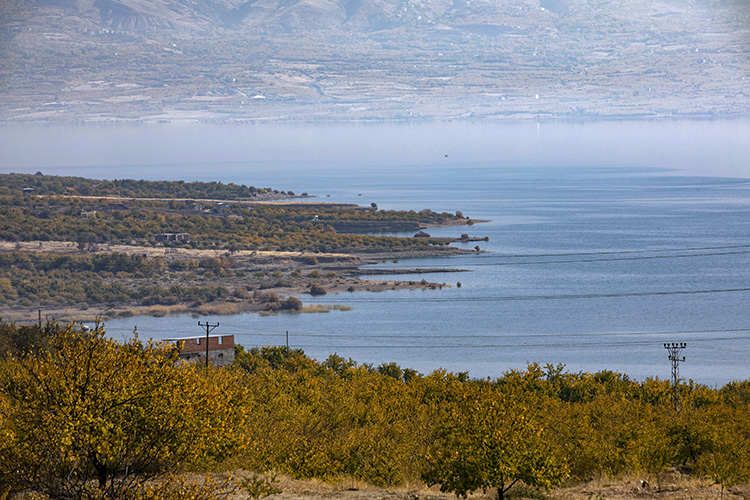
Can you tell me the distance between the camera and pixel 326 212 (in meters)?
95.0

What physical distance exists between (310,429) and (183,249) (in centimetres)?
6290

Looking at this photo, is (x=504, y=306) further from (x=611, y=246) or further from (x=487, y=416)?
(x=487, y=416)

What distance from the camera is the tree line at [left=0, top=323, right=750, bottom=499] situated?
842 centimetres

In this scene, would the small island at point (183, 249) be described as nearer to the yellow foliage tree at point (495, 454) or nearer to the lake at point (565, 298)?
the lake at point (565, 298)

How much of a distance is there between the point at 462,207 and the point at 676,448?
8922 cm

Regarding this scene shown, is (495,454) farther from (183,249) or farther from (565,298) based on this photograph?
(183,249)

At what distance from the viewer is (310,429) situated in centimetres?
1658

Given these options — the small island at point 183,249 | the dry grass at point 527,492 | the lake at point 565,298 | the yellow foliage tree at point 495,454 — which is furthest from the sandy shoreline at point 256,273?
the yellow foliage tree at point 495,454

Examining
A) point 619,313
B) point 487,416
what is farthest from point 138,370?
point 619,313

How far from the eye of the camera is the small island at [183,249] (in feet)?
201

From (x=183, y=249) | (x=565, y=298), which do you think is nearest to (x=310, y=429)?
(x=565, y=298)

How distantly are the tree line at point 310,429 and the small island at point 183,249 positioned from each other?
121ft

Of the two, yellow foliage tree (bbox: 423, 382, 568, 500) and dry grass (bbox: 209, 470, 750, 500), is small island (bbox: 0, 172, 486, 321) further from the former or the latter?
yellow foliage tree (bbox: 423, 382, 568, 500)

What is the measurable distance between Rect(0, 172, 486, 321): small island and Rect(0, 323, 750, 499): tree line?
36987mm
